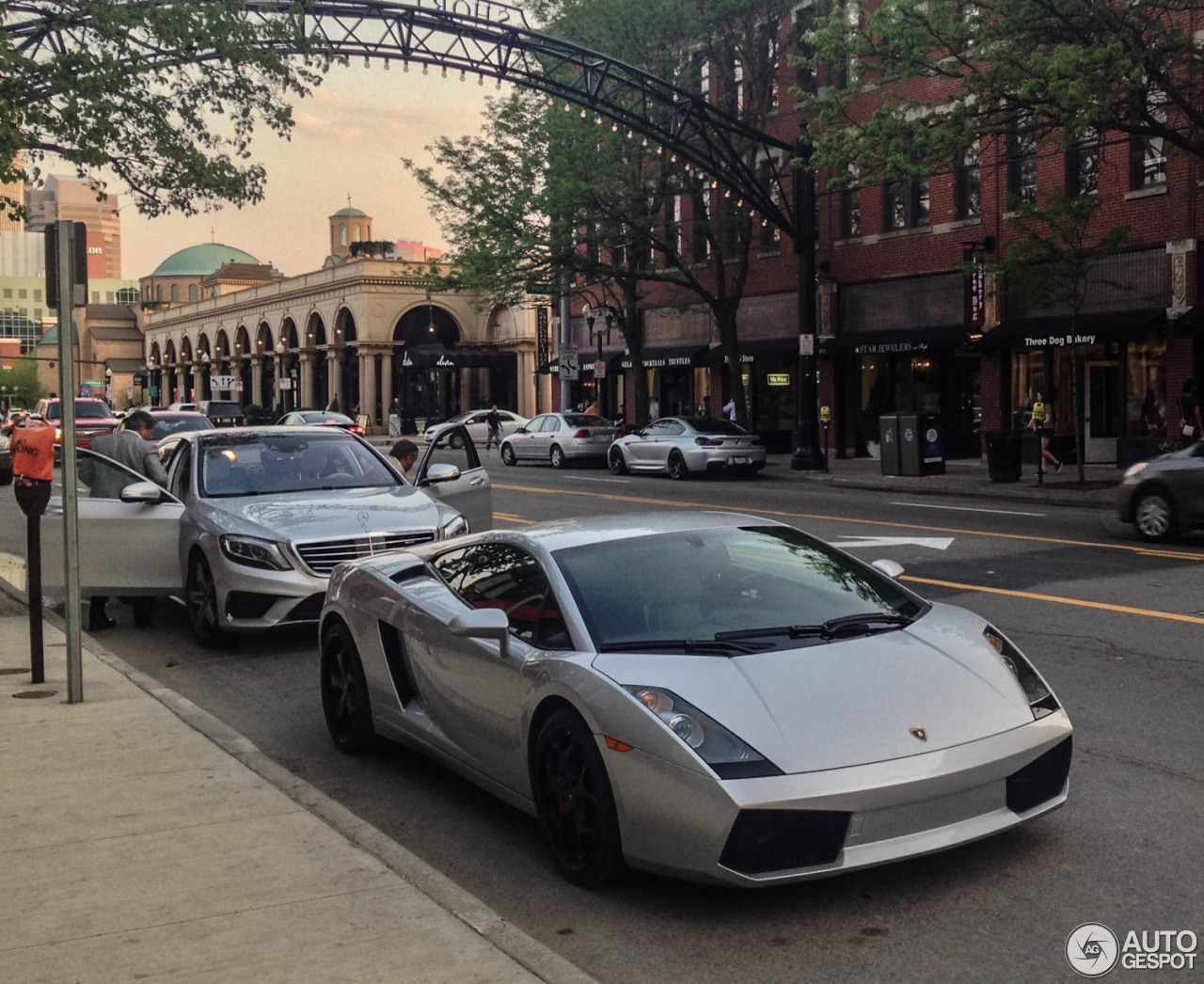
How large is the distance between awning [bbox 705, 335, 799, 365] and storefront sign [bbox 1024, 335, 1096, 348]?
28.5 ft

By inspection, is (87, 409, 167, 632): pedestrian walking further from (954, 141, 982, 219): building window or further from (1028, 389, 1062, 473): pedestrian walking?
(954, 141, 982, 219): building window

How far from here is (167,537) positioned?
1066 centimetres

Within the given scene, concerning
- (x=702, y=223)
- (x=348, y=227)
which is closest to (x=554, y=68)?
(x=702, y=223)

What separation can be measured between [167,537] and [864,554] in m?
7.08

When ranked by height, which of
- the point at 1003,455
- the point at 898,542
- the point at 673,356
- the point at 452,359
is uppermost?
the point at 452,359

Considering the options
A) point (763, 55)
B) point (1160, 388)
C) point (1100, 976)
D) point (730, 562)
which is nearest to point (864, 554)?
point (730, 562)

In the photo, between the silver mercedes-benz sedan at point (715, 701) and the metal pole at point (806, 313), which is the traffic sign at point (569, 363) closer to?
the metal pole at point (806, 313)

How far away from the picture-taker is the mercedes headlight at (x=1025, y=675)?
5211 millimetres

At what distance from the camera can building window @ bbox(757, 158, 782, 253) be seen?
118 ft

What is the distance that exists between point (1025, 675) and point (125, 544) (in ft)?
24.5

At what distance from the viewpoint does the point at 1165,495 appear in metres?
15.5

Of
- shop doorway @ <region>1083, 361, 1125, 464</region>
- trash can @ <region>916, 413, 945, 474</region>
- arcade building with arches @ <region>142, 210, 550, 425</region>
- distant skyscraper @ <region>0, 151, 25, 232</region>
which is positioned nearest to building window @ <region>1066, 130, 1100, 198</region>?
shop doorway @ <region>1083, 361, 1125, 464</region>

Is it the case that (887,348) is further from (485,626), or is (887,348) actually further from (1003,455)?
(485,626)

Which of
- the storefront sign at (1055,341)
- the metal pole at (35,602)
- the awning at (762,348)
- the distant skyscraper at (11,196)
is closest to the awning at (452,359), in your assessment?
the distant skyscraper at (11,196)
